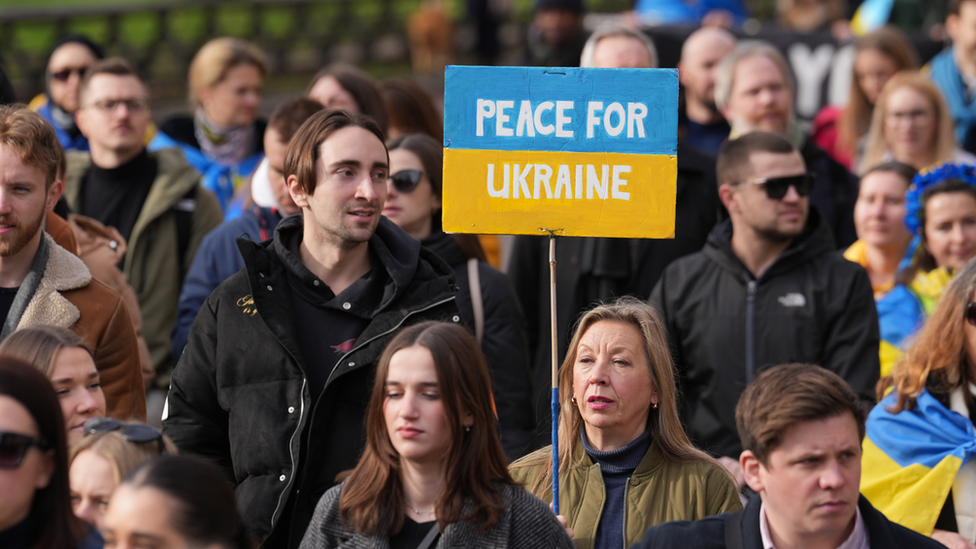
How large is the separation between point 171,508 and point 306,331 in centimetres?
135

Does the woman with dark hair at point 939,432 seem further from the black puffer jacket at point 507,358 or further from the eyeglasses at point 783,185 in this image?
the black puffer jacket at point 507,358

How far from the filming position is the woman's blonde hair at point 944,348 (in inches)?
177

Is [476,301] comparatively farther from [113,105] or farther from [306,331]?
[113,105]

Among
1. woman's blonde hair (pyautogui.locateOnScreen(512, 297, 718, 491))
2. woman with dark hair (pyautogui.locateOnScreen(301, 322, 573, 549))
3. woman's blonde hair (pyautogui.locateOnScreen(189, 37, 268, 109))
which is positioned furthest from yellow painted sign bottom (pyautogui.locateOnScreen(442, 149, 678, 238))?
woman's blonde hair (pyautogui.locateOnScreen(189, 37, 268, 109))

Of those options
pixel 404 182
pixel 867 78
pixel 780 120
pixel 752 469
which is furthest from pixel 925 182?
pixel 752 469

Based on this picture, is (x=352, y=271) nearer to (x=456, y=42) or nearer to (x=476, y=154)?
(x=476, y=154)

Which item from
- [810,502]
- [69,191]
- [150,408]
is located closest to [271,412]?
[810,502]

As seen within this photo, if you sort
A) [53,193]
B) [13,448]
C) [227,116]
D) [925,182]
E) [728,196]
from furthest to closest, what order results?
1. [227,116]
2. [925,182]
3. [728,196]
4. [53,193]
5. [13,448]

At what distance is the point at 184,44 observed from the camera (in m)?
17.3

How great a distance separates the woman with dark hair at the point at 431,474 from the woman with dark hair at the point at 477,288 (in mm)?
1193

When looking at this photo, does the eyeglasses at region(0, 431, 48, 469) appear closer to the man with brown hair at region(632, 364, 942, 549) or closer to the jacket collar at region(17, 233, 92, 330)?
the jacket collar at region(17, 233, 92, 330)

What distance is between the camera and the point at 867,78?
27.6ft

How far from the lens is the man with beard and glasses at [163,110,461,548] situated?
4.21m

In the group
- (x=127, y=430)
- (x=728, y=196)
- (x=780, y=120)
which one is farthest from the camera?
(x=780, y=120)
